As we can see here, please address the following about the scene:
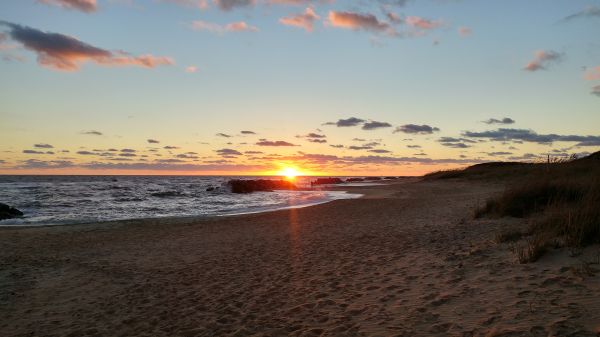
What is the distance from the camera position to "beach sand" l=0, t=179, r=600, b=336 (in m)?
5.55

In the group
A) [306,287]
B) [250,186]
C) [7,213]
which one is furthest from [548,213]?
[250,186]

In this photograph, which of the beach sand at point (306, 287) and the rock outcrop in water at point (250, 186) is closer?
the beach sand at point (306, 287)

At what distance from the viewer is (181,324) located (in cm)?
684

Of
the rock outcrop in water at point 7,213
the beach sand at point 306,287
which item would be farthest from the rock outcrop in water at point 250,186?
the beach sand at point 306,287

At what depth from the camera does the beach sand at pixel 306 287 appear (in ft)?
18.2

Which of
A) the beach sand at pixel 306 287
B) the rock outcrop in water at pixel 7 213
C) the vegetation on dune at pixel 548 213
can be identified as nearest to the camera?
the beach sand at pixel 306 287

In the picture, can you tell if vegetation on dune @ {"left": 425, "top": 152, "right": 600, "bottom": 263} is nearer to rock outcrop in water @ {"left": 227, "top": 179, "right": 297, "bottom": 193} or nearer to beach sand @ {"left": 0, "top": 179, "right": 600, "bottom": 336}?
beach sand @ {"left": 0, "top": 179, "right": 600, "bottom": 336}

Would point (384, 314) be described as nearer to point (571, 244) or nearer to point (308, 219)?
point (571, 244)

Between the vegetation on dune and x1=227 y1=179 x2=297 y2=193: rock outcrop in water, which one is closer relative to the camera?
the vegetation on dune

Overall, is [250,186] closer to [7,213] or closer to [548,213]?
[7,213]

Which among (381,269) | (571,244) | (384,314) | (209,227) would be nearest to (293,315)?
(384,314)

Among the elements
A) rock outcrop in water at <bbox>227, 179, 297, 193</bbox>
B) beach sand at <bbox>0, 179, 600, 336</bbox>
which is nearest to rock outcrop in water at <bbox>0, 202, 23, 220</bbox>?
beach sand at <bbox>0, 179, 600, 336</bbox>

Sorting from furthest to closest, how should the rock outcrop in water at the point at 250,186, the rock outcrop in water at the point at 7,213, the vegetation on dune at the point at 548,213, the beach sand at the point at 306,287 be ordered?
the rock outcrop in water at the point at 250,186 → the rock outcrop in water at the point at 7,213 → the vegetation on dune at the point at 548,213 → the beach sand at the point at 306,287

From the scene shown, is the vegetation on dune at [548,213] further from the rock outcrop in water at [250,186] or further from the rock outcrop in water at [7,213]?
the rock outcrop in water at [250,186]
